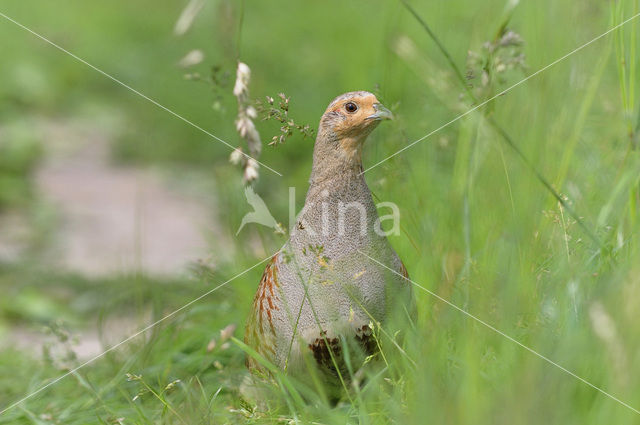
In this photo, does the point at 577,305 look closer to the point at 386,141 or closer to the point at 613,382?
the point at 613,382

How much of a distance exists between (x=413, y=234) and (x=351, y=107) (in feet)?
1.57

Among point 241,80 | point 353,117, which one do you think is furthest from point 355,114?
point 241,80

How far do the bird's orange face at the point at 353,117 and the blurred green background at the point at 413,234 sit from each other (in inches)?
7.8

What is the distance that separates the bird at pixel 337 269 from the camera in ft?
5.57

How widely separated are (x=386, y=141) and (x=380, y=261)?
49 centimetres

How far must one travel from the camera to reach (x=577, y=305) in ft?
5.23

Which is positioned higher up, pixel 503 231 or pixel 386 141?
pixel 386 141

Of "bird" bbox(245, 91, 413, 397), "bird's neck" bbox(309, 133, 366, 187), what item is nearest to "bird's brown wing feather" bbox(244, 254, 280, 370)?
"bird" bbox(245, 91, 413, 397)

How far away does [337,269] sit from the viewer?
5.59 ft

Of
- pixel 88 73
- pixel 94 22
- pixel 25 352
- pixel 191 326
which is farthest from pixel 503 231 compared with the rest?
pixel 94 22

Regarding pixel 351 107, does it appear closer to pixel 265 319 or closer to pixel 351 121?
pixel 351 121

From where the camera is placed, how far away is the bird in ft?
5.57

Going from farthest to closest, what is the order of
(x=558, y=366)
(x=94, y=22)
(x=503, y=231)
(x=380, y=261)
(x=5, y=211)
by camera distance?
1. (x=94, y=22)
2. (x=5, y=211)
3. (x=503, y=231)
4. (x=380, y=261)
5. (x=558, y=366)

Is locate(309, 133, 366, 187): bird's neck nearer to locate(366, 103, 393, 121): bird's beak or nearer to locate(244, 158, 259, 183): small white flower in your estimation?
locate(366, 103, 393, 121): bird's beak
